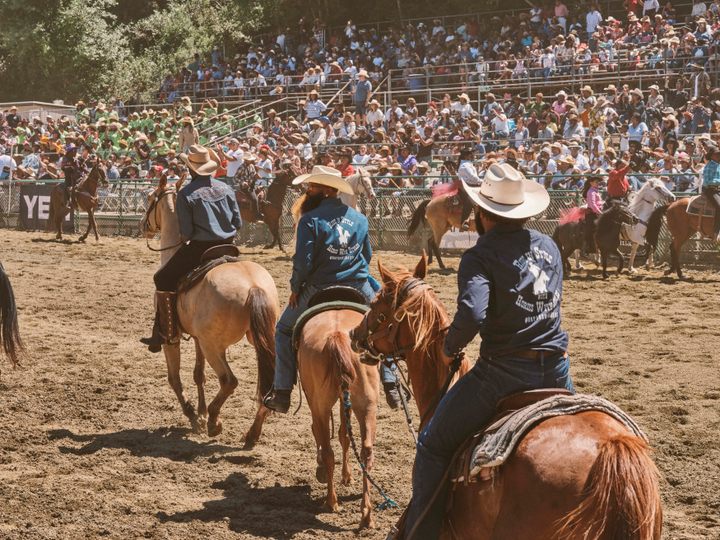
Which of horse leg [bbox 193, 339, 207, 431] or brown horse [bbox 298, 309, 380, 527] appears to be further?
horse leg [bbox 193, 339, 207, 431]

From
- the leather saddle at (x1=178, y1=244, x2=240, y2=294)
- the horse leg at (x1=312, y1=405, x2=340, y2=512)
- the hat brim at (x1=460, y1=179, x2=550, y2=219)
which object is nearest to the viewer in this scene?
the hat brim at (x1=460, y1=179, x2=550, y2=219)

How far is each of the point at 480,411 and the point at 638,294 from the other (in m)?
12.3

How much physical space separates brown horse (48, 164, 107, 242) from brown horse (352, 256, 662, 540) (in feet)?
68.3

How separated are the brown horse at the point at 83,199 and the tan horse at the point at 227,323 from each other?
15.8m

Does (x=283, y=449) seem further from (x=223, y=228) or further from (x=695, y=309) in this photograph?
(x=695, y=309)

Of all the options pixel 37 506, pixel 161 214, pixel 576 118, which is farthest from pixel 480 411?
pixel 576 118

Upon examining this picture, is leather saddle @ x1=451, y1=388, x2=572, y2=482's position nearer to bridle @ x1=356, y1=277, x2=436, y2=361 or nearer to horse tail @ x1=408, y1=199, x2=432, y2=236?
bridle @ x1=356, y1=277, x2=436, y2=361

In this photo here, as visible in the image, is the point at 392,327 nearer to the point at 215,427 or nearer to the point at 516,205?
the point at 516,205

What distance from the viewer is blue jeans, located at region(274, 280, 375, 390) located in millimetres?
7148

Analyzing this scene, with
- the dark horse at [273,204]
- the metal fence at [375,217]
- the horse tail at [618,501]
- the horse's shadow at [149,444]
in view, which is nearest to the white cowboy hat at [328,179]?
the horse's shadow at [149,444]

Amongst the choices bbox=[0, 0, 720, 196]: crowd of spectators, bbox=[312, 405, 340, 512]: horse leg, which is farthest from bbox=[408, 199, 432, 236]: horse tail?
bbox=[312, 405, 340, 512]: horse leg

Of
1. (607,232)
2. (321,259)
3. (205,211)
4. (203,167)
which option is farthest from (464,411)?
(607,232)

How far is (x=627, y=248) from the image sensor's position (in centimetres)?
1955

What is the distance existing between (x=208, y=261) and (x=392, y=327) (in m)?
4.00
